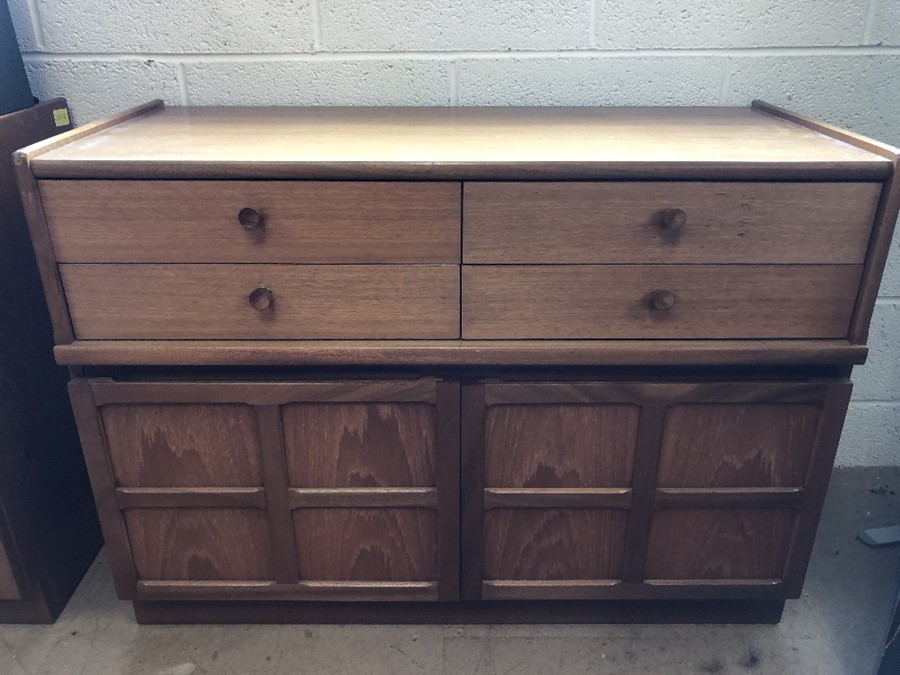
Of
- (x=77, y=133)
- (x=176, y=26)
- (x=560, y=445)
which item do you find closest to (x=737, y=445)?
(x=560, y=445)

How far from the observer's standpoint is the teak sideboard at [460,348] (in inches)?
36.6

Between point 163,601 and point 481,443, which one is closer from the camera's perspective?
point 481,443

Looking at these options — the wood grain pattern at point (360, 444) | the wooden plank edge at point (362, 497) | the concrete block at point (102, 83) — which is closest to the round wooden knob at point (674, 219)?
the wood grain pattern at point (360, 444)

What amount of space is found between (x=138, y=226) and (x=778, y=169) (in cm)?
81

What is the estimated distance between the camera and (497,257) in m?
0.96

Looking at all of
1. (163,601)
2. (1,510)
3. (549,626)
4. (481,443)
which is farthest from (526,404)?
(1,510)

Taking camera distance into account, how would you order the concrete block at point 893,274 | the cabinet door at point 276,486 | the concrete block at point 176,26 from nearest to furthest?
the cabinet door at point 276,486
the concrete block at point 176,26
the concrete block at point 893,274

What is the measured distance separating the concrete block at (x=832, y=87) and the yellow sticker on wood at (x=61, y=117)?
119 centimetres

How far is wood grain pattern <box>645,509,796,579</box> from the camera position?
114cm

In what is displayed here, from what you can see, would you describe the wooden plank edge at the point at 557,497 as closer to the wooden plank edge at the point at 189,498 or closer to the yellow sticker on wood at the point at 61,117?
the wooden plank edge at the point at 189,498

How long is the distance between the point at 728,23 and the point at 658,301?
63cm

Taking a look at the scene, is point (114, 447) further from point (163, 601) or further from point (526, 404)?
point (526, 404)

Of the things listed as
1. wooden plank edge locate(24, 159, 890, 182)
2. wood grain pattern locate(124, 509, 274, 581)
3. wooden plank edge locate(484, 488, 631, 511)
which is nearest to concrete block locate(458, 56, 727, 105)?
wooden plank edge locate(24, 159, 890, 182)

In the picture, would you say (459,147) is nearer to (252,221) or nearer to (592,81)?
(252,221)
